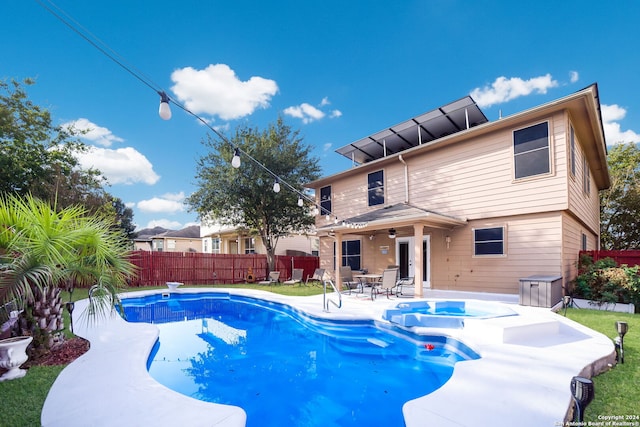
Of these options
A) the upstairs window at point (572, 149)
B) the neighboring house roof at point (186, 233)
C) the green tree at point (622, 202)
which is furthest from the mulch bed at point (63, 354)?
the neighboring house roof at point (186, 233)

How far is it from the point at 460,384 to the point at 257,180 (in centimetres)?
1503

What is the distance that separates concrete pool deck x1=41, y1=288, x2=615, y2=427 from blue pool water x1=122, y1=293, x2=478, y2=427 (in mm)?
559

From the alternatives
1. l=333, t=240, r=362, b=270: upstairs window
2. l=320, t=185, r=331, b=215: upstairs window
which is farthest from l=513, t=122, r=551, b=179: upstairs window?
l=320, t=185, r=331, b=215: upstairs window

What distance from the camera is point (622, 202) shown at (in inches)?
748

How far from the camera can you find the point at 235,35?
10898 mm

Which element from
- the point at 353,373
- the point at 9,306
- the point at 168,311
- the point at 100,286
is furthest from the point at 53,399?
the point at 168,311

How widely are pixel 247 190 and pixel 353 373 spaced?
1363 cm

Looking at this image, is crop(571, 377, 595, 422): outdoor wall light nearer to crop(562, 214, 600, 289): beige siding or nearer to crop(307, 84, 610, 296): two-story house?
crop(307, 84, 610, 296): two-story house

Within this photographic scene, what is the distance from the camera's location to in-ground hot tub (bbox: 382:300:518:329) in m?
6.59

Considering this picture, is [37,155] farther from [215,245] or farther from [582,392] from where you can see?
[582,392]

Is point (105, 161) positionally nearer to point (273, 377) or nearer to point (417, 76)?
point (417, 76)

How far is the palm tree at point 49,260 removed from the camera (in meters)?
3.55

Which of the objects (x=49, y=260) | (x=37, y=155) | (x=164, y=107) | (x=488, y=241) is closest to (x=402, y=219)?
(x=488, y=241)

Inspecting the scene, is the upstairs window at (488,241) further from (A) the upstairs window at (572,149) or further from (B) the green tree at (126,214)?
(B) the green tree at (126,214)
